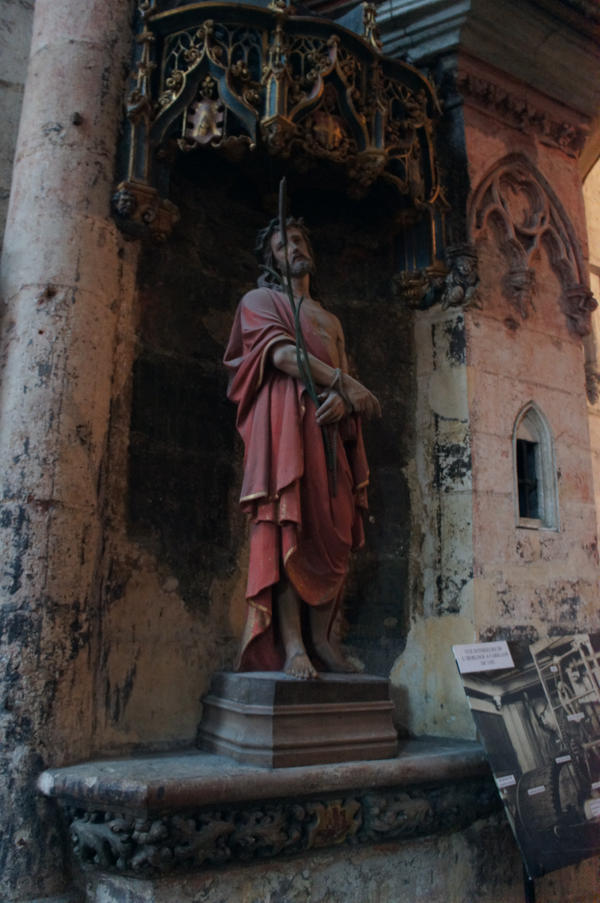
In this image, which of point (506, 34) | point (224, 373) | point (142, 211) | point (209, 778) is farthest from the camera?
point (506, 34)

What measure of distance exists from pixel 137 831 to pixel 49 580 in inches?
37.9

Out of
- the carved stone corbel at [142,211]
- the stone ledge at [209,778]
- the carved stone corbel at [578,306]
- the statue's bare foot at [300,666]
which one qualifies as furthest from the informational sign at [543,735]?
the carved stone corbel at [142,211]

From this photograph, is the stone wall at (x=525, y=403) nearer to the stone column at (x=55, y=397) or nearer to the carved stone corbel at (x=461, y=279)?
the carved stone corbel at (x=461, y=279)

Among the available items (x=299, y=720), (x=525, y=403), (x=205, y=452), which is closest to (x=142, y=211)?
(x=205, y=452)

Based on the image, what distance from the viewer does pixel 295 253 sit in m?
3.60

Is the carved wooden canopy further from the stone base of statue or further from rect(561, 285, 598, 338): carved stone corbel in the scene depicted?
the stone base of statue

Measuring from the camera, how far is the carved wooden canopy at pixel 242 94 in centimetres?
360

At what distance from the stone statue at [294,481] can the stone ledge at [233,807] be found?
431mm

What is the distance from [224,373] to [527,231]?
6.31ft

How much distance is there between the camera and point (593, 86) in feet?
15.4

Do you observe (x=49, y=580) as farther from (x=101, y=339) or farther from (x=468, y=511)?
(x=468, y=511)

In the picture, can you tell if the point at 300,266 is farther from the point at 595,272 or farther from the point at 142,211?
the point at 595,272

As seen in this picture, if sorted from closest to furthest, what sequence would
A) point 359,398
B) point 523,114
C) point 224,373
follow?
1. point 359,398
2. point 224,373
3. point 523,114

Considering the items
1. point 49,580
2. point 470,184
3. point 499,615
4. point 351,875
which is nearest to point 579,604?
point 499,615
